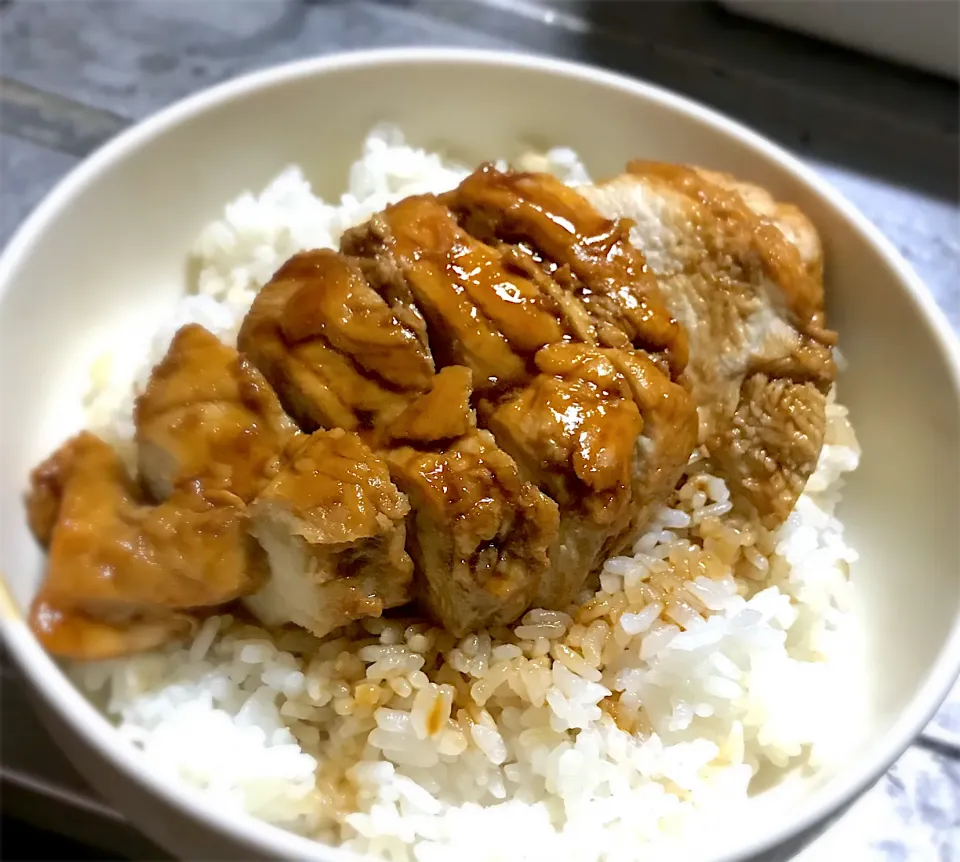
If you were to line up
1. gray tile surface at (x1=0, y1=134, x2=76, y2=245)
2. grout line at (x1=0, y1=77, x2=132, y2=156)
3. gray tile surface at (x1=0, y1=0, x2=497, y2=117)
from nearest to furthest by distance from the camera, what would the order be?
gray tile surface at (x1=0, y1=134, x2=76, y2=245), grout line at (x1=0, y1=77, x2=132, y2=156), gray tile surface at (x1=0, y1=0, x2=497, y2=117)

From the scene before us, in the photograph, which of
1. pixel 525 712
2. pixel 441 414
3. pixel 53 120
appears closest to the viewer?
pixel 441 414

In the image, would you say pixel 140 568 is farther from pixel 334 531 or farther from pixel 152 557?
pixel 334 531

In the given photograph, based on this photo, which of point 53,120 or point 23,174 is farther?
point 53,120

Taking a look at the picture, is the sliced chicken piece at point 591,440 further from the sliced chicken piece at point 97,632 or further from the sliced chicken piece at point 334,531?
the sliced chicken piece at point 97,632

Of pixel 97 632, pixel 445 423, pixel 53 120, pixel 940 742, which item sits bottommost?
pixel 940 742

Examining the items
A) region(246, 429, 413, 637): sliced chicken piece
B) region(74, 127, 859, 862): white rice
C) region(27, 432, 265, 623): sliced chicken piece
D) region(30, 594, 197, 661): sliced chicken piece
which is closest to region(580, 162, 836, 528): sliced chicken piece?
region(74, 127, 859, 862): white rice

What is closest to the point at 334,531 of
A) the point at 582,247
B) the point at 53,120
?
the point at 582,247

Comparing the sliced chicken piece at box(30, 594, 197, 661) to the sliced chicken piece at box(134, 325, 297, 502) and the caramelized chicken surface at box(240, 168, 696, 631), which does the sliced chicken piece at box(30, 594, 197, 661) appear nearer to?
the sliced chicken piece at box(134, 325, 297, 502)

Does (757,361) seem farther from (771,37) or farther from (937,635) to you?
(771,37)
